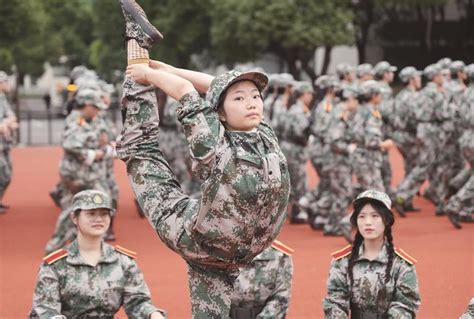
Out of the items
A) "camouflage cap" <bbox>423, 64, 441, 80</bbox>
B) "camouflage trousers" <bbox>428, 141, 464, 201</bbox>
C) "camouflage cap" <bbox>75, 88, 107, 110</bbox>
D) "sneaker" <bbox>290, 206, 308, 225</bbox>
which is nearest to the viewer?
"camouflage cap" <bbox>75, 88, 107, 110</bbox>

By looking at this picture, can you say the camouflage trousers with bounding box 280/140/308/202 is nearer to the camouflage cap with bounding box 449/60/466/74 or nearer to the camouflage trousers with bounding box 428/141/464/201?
the camouflage trousers with bounding box 428/141/464/201

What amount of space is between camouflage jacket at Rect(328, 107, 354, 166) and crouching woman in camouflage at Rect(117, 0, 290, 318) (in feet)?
30.3

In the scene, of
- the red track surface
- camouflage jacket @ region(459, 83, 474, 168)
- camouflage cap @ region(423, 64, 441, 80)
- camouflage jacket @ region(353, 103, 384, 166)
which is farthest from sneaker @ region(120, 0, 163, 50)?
camouflage cap @ region(423, 64, 441, 80)

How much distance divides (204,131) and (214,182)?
0.27 meters

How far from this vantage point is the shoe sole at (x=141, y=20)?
19.2 ft

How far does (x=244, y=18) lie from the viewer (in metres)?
33.5

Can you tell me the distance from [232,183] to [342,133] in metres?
9.84

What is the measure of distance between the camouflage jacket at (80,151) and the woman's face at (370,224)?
6.25 meters

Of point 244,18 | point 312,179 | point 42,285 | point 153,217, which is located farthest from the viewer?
point 244,18

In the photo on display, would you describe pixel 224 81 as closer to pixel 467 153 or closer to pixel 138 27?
pixel 138 27

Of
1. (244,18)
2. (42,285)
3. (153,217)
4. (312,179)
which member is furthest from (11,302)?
(244,18)

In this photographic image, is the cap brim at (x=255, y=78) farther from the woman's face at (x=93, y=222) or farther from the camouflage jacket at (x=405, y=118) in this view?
the camouflage jacket at (x=405, y=118)

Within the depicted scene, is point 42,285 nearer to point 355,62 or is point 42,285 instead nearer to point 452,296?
point 452,296

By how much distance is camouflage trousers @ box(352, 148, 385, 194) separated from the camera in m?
14.8
